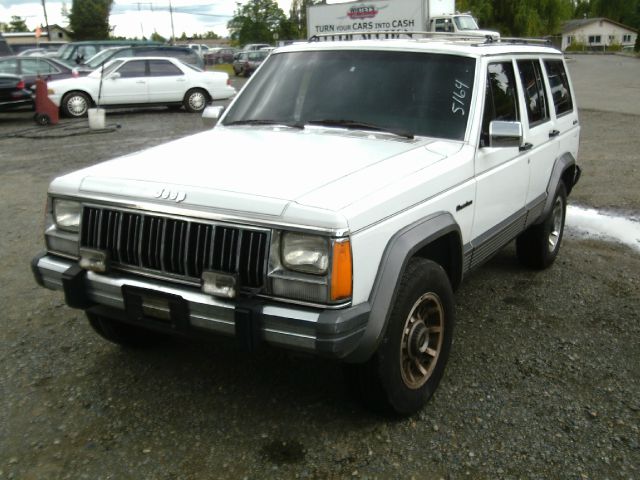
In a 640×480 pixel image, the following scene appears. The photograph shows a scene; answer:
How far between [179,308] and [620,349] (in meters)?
2.82

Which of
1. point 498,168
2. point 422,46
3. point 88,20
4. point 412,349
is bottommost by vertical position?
point 412,349

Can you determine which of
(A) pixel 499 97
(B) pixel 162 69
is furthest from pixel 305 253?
(B) pixel 162 69

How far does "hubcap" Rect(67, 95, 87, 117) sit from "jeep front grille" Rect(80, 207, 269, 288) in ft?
46.2

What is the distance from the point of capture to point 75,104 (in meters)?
16.0

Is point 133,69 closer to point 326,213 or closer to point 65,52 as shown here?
point 65,52

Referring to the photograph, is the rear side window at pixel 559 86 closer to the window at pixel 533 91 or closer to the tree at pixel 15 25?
the window at pixel 533 91

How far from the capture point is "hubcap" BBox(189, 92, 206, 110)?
57.2 ft

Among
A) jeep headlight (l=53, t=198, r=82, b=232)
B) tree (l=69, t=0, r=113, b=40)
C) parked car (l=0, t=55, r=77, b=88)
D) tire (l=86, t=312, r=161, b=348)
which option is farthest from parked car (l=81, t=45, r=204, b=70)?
tree (l=69, t=0, r=113, b=40)

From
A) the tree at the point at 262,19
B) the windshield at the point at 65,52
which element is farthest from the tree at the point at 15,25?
the windshield at the point at 65,52

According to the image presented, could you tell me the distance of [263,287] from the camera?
9.08 feet

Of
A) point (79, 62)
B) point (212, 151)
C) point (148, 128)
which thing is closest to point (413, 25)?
point (148, 128)

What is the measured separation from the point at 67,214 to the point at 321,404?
166cm

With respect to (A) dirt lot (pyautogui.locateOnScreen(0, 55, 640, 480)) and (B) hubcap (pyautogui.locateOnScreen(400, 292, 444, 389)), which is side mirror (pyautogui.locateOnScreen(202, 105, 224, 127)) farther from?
(B) hubcap (pyautogui.locateOnScreen(400, 292, 444, 389))

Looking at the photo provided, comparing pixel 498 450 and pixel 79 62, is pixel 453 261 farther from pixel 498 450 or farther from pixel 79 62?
pixel 79 62
